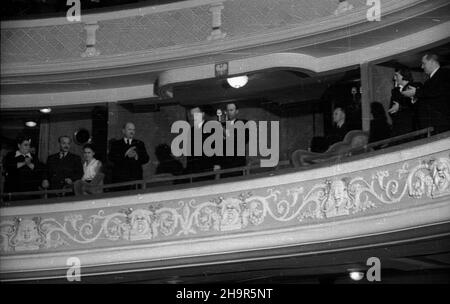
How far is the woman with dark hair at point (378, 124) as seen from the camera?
10602mm

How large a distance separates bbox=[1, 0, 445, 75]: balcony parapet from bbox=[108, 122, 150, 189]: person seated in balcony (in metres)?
0.94

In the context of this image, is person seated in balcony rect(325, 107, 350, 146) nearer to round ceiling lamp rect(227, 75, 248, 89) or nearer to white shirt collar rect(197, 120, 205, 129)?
round ceiling lamp rect(227, 75, 248, 89)

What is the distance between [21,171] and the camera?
11656 millimetres

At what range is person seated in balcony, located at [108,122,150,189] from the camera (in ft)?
37.8

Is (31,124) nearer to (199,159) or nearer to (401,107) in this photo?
(199,159)

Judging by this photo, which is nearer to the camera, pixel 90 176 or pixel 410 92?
pixel 410 92

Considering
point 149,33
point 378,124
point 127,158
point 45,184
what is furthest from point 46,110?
point 378,124

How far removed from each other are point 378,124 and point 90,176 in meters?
3.25

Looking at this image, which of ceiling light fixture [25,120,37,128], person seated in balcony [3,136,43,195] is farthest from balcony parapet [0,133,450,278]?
ceiling light fixture [25,120,37,128]

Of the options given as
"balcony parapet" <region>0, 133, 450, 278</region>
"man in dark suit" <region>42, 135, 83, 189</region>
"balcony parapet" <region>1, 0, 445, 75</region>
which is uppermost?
"balcony parapet" <region>1, 0, 445, 75</region>

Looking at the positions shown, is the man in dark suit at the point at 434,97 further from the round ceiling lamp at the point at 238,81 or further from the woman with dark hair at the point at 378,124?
the round ceiling lamp at the point at 238,81

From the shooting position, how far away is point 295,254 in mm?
10188

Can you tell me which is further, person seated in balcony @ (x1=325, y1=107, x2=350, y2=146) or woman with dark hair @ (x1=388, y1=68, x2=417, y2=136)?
person seated in balcony @ (x1=325, y1=107, x2=350, y2=146)

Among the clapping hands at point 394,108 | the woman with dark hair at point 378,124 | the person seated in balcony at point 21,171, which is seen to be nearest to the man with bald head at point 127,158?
the person seated in balcony at point 21,171
